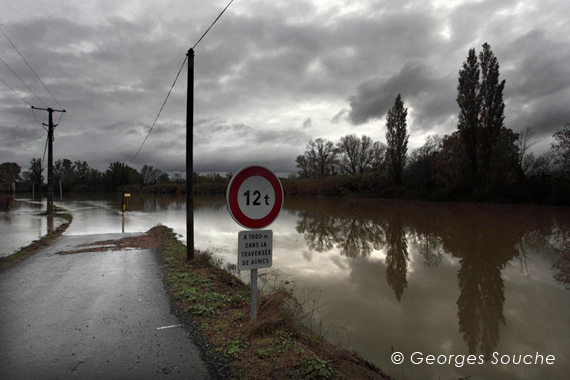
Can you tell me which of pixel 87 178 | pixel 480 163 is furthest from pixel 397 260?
pixel 87 178

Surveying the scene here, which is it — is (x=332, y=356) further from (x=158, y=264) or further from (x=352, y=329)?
(x=158, y=264)

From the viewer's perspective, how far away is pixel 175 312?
4641mm

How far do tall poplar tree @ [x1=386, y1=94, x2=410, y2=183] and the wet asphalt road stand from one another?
4342 cm

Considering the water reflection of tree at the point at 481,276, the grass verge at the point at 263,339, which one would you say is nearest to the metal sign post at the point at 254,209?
the grass verge at the point at 263,339

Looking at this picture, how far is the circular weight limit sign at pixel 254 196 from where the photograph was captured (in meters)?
3.44

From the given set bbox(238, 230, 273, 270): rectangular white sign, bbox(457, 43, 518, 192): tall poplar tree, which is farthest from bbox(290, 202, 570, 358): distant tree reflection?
bbox(457, 43, 518, 192): tall poplar tree

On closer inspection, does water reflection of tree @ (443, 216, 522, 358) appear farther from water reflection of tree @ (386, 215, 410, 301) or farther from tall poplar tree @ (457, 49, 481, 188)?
tall poplar tree @ (457, 49, 481, 188)

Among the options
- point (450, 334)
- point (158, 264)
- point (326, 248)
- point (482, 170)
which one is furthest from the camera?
point (482, 170)

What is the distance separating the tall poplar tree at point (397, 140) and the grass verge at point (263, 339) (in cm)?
4336

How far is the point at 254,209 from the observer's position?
11.6ft

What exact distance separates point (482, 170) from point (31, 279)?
4006cm

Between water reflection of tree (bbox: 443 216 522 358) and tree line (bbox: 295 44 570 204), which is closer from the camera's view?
water reflection of tree (bbox: 443 216 522 358)

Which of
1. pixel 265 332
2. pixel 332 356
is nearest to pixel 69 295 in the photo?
pixel 265 332

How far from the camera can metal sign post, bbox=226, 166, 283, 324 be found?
3.46 m
